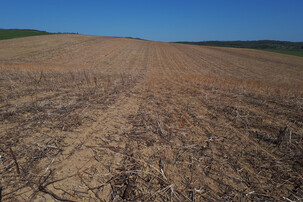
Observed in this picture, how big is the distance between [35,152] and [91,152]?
0.83m

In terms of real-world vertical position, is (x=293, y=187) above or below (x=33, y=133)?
below

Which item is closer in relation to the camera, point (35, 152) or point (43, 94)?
point (35, 152)

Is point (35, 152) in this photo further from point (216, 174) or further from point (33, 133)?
point (216, 174)

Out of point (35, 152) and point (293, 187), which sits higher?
point (35, 152)

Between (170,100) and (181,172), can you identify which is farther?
(170,100)

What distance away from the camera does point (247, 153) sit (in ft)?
8.95

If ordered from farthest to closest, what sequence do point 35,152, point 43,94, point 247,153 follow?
point 43,94 < point 247,153 < point 35,152

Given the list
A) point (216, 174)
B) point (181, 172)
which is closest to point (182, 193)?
point (181, 172)

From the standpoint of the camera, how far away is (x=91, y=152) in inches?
100

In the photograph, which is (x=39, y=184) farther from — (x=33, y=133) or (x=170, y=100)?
(x=170, y=100)

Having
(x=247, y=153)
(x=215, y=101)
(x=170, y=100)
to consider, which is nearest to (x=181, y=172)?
(x=247, y=153)

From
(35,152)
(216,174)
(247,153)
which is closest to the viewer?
(216,174)

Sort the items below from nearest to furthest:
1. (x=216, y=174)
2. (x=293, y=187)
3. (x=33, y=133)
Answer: (x=293, y=187), (x=216, y=174), (x=33, y=133)

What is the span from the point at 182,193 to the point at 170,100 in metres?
3.76
